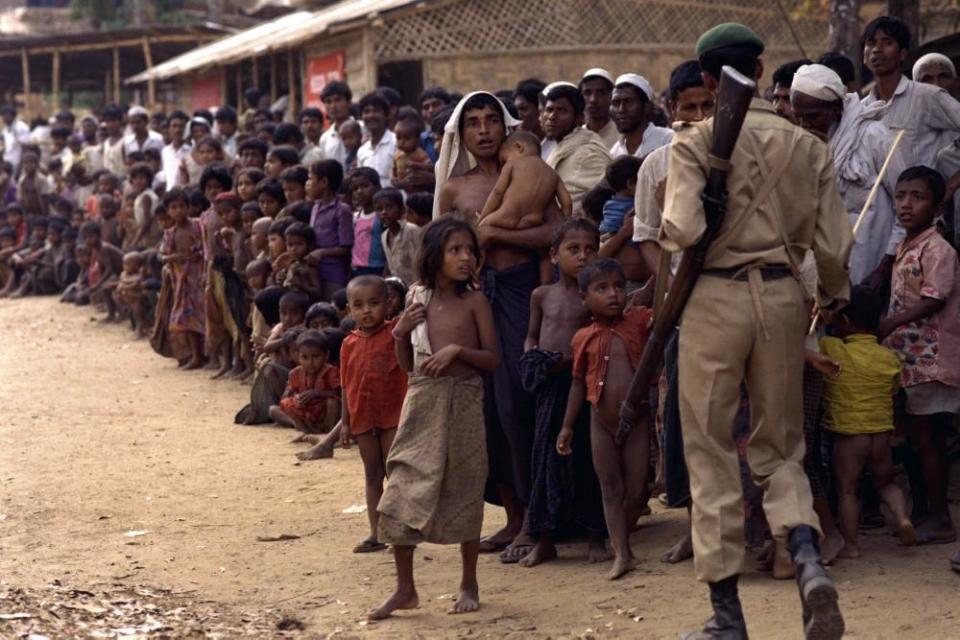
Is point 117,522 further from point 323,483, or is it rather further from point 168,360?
point 168,360

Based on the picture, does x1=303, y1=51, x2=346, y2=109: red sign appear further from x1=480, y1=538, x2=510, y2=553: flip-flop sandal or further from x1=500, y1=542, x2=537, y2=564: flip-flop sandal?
x1=500, y1=542, x2=537, y2=564: flip-flop sandal

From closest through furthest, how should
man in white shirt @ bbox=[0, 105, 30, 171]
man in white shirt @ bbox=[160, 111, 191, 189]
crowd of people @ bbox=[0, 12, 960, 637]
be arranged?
crowd of people @ bbox=[0, 12, 960, 637], man in white shirt @ bbox=[160, 111, 191, 189], man in white shirt @ bbox=[0, 105, 30, 171]

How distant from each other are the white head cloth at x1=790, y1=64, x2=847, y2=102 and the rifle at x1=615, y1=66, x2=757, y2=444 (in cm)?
149

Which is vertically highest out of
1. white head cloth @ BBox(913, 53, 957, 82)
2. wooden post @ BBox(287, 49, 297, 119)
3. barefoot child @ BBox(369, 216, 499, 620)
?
wooden post @ BBox(287, 49, 297, 119)

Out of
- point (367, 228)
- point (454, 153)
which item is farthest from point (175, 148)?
point (454, 153)

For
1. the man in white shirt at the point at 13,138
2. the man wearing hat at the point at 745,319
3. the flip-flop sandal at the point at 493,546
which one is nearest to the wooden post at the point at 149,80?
the man in white shirt at the point at 13,138

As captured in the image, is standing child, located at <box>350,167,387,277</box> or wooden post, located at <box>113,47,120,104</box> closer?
standing child, located at <box>350,167,387,277</box>

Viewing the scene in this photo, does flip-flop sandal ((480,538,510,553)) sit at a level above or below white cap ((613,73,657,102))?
below

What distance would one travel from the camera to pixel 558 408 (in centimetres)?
596

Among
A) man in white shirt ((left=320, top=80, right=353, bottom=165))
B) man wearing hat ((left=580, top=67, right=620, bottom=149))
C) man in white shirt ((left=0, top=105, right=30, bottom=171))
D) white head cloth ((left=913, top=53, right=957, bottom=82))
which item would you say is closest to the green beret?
white head cloth ((left=913, top=53, right=957, bottom=82))

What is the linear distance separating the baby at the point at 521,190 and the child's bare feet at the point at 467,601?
1.64m

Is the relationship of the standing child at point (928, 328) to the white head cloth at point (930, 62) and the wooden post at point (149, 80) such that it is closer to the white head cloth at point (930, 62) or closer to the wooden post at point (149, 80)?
the white head cloth at point (930, 62)

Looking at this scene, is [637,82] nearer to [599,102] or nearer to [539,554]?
[599,102]

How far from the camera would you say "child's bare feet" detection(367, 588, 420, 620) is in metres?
5.20
